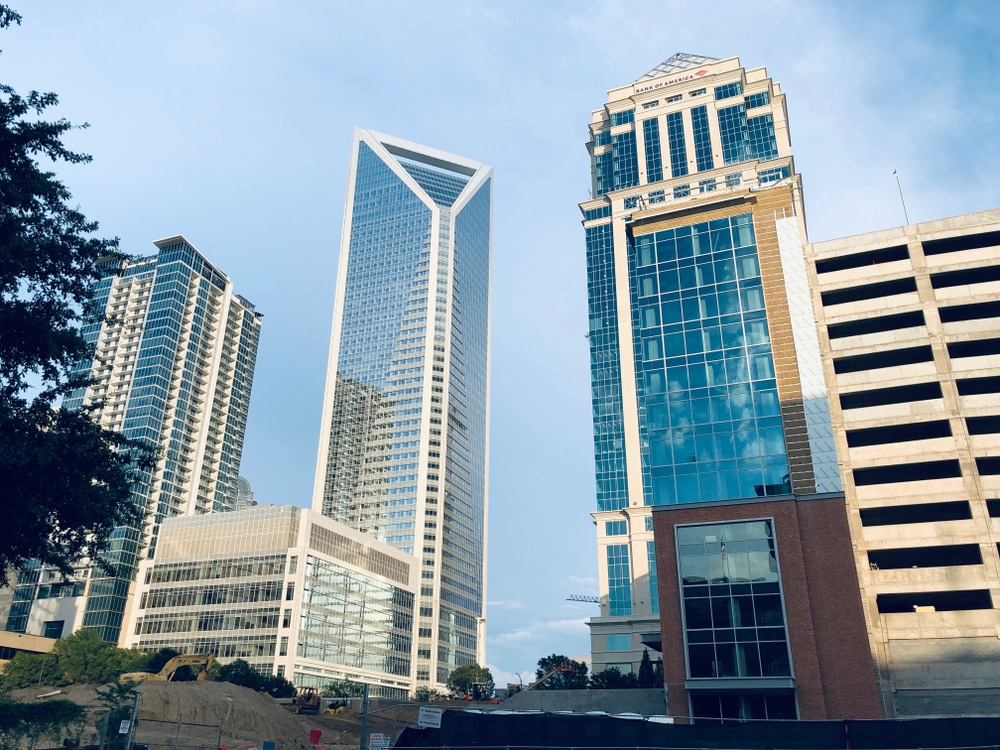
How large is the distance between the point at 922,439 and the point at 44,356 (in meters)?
61.2

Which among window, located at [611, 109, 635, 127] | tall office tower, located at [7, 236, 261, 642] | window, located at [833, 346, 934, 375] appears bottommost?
window, located at [833, 346, 934, 375]

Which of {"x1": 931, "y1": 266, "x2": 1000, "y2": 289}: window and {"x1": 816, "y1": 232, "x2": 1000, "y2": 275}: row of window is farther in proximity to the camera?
{"x1": 816, "y1": 232, "x2": 1000, "y2": 275}: row of window

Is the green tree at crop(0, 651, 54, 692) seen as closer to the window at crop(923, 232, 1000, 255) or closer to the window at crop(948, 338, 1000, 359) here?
the window at crop(948, 338, 1000, 359)

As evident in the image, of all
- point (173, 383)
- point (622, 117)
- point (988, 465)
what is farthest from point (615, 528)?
point (173, 383)

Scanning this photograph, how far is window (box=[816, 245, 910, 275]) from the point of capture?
220 feet

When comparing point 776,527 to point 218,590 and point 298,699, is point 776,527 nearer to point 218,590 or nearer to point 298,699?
point 298,699

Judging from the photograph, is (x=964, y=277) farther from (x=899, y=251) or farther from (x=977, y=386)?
(x=977, y=386)

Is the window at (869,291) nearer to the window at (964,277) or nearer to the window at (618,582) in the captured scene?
the window at (964,277)

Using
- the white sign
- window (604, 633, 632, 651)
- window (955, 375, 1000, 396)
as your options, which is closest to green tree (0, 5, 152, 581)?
the white sign

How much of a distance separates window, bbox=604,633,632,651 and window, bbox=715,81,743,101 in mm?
88841

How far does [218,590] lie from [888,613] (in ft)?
338

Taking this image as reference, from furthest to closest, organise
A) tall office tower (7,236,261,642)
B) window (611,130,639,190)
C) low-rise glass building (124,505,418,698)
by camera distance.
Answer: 1. tall office tower (7,236,261,642)
2. window (611,130,639,190)
3. low-rise glass building (124,505,418,698)

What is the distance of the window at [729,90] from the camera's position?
5192 inches

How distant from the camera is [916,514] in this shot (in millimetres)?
63094
